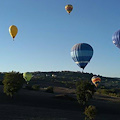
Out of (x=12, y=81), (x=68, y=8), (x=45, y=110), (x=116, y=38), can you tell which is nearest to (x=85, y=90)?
(x=45, y=110)

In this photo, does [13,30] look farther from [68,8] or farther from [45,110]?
[45,110]

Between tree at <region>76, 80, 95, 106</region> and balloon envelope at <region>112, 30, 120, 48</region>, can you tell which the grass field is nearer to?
tree at <region>76, 80, 95, 106</region>

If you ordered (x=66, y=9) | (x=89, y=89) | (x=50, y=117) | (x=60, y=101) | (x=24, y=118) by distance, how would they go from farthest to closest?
(x=66, y=9)
(x=60, y=101)
(x=89, y=89)
(x=50, y=117)
(x=24, y=118)

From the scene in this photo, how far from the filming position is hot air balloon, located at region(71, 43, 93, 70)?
2251 inches

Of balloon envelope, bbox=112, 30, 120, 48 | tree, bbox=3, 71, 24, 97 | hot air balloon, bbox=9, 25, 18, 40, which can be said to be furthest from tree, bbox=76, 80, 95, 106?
hot air balloon, bbox=9, 25, 18, 40

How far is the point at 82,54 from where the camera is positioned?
57000 millimetres

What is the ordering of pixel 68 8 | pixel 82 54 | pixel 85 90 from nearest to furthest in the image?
1. pixel 85 90
2. pixel 82 54
3. pixel 68 8

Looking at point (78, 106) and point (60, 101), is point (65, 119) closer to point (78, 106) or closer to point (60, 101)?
point (78, 106)

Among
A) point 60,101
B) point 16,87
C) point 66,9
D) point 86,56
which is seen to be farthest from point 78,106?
point 66,9

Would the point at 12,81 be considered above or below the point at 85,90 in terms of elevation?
above

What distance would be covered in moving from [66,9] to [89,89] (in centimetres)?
3793

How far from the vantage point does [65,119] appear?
31.1 meters

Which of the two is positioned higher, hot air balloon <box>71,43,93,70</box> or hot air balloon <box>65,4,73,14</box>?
hot air balloon <box>65,4,73,14</box>

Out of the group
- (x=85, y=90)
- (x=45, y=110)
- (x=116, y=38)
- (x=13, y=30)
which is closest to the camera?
(x=45, y=110)
